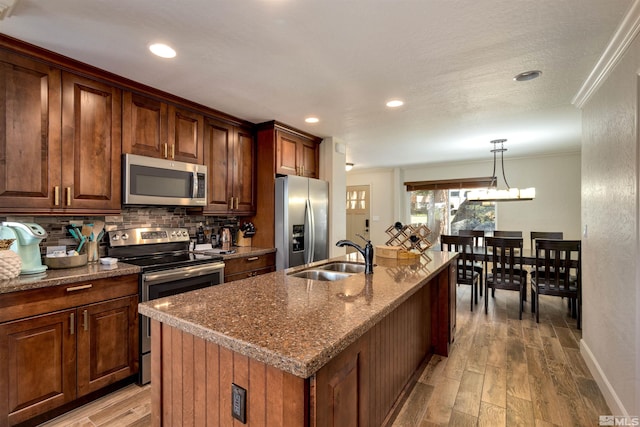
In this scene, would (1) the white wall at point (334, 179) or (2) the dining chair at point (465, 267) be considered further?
(1) the white wall at point (334, 179)

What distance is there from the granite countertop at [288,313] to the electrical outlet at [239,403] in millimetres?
171

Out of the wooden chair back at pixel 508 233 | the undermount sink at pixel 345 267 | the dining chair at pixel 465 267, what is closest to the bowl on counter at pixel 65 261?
the undermount sink at pixel 345 267

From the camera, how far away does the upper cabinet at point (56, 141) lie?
75.0 inches

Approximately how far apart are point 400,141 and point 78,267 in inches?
152

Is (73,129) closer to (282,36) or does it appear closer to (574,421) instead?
(282,36)

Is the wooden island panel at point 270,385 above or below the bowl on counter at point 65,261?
below

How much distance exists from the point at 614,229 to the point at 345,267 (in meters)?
1.75

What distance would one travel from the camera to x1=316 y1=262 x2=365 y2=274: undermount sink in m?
2.33

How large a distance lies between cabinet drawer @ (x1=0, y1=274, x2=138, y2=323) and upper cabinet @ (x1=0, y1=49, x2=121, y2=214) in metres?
0.55

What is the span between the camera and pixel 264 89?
2605mm

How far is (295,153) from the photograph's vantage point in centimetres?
385

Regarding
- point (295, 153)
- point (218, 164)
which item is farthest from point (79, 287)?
point (295, 153)

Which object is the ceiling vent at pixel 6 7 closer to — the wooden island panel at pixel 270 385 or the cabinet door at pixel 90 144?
the cabinet door at pixel 90 144

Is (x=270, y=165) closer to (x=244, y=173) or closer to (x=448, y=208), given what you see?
(x=244, y=173)
